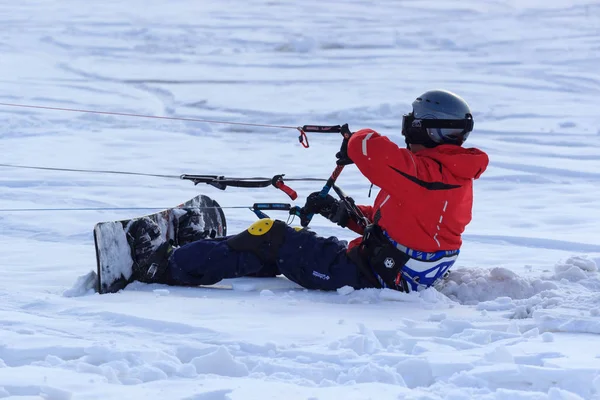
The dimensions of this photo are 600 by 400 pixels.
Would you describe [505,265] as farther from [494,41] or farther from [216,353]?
[494,41]

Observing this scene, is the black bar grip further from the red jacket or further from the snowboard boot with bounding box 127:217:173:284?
the snowboard boot with bounding box 127:217:173:284

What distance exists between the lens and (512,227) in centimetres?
709

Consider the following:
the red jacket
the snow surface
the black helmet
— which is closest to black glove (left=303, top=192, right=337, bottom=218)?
the red jacket

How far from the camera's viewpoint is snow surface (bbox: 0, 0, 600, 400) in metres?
3.29

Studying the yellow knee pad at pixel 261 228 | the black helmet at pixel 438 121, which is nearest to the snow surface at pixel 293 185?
the yellow knee pad at pixel 261 228

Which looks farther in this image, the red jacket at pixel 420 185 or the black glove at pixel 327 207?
the black glove at pixel 327 207

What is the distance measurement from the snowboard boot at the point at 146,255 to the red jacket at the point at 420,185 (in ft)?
4.08

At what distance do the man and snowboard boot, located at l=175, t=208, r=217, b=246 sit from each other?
1.16ft

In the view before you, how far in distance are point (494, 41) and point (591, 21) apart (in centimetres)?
398

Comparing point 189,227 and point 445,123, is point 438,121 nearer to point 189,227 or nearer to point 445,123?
point 445,123

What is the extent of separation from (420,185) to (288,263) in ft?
2.97

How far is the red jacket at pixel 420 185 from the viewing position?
165 inches

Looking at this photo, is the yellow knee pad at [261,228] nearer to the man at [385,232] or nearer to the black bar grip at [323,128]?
the man at [385,232]

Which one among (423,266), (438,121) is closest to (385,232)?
(423,266)
